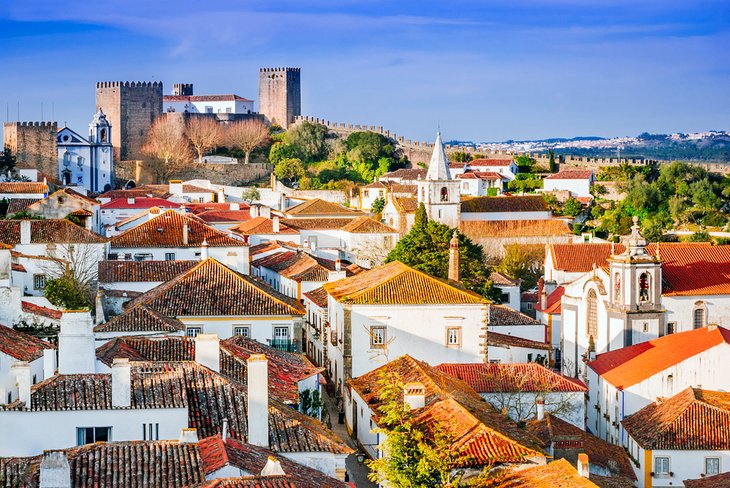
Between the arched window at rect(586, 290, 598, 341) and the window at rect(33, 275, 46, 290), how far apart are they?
54.8ft

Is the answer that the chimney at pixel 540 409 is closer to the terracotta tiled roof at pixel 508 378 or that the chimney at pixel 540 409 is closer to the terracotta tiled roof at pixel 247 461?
the terracotta tiled roof at pixel 508 378

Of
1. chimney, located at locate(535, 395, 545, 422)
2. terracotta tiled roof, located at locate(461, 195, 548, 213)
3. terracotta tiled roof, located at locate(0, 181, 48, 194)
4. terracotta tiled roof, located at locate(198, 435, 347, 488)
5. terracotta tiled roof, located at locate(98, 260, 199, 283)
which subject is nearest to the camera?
terracotta tiled roof, located at locate(198, 435, 347, 488)

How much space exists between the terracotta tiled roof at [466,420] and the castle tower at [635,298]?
45.7 ft

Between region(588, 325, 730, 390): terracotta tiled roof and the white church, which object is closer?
region(588, 325, 730, 390): terracotta tiled roof

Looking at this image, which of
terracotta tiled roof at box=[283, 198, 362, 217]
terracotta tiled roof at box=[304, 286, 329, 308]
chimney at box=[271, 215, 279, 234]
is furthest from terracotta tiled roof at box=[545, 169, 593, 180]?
terracotta tiled roof at box=[304, 286, 329, 308]

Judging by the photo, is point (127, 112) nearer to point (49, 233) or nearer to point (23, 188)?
point (23, 188)

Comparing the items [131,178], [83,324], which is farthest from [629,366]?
[131,178]

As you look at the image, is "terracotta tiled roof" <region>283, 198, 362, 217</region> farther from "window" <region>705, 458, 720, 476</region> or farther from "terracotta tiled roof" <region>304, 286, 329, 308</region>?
"window" <region>705, 458, 720, 476</region>

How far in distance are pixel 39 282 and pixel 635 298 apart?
58.6ft

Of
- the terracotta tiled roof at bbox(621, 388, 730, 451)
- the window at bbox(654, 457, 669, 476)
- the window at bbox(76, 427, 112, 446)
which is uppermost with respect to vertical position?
the window at bbox(76, 427, 112, 446)

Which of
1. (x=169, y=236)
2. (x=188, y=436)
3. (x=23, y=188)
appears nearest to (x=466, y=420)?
(x=188, y=436)

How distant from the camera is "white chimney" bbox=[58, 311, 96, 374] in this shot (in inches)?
843

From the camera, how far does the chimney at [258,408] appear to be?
1925cm

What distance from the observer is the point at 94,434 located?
752 inches
